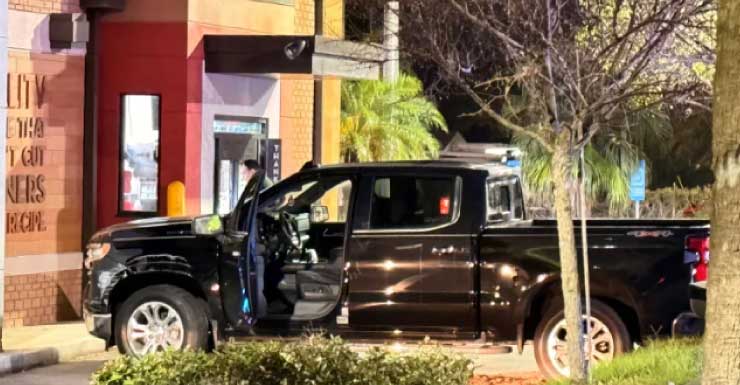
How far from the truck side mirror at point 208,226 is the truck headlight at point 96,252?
885mm

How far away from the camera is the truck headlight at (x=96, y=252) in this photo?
1247cm

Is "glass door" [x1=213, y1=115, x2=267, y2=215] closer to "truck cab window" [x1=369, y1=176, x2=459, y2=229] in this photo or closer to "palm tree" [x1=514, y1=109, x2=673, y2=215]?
"truck cab window" [x1=369, y1=176, x2=459, y2=229]

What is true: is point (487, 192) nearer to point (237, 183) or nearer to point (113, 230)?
point (113, 230)

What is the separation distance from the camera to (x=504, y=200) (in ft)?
40.6

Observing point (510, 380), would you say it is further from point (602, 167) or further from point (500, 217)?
point (602, 167)

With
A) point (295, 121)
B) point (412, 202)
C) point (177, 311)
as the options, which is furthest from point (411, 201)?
point (295, 121)

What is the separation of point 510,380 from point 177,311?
117 inches

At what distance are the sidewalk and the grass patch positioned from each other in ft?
18.0

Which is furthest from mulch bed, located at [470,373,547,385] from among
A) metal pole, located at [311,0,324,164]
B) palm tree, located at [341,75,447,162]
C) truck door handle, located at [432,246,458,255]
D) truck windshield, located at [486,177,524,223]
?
palm tree, located at [341,75,447,162]

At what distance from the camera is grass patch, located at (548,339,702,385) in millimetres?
8820

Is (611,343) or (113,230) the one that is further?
(113,230)

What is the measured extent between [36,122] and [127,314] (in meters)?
4.42

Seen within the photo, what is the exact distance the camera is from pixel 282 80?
1977cm

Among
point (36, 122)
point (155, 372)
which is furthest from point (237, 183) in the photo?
point (155, 372)
